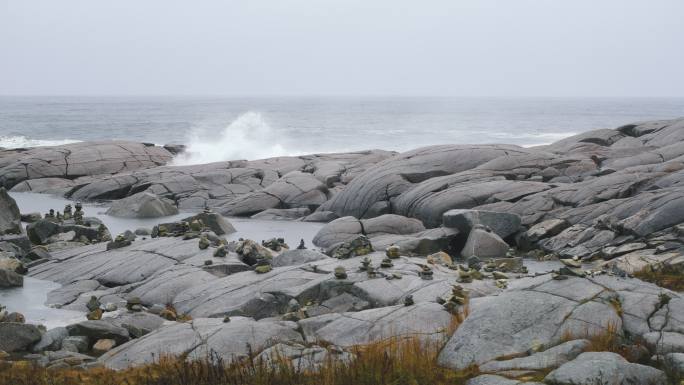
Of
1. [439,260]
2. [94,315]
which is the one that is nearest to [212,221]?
[439,260]

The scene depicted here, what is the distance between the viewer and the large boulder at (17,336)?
38.7 ft

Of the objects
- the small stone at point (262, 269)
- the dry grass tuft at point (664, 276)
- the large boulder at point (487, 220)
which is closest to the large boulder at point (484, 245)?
the large boulder at point (487, 220)

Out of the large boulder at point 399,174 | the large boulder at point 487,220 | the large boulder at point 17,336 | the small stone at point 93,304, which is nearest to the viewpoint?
the large boulder at point 17,336

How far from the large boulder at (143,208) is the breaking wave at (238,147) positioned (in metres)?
16.6

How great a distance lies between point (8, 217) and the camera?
2416 cm

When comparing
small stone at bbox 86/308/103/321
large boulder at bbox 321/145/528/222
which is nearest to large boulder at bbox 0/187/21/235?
small stone at bbox 86/308/103/321

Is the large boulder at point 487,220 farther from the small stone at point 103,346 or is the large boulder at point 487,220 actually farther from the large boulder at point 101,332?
the small stone at point 103,346

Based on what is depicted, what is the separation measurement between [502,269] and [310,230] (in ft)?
35.5

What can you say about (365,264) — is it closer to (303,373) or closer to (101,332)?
(101,332)

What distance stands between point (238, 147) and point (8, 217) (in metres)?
36.0

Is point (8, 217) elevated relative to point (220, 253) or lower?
lower

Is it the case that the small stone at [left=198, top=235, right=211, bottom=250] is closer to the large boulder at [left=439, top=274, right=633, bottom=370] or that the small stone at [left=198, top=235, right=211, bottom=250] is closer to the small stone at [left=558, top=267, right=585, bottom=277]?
the large boulder at [left=439, top=274, right=633, bottom=370]

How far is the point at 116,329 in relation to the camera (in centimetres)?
1202

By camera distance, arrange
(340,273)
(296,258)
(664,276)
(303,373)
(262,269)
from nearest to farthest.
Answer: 1. (303,373)
2. (340,273)
3. (664,276)
4. (262,269)
5. (296,258)
